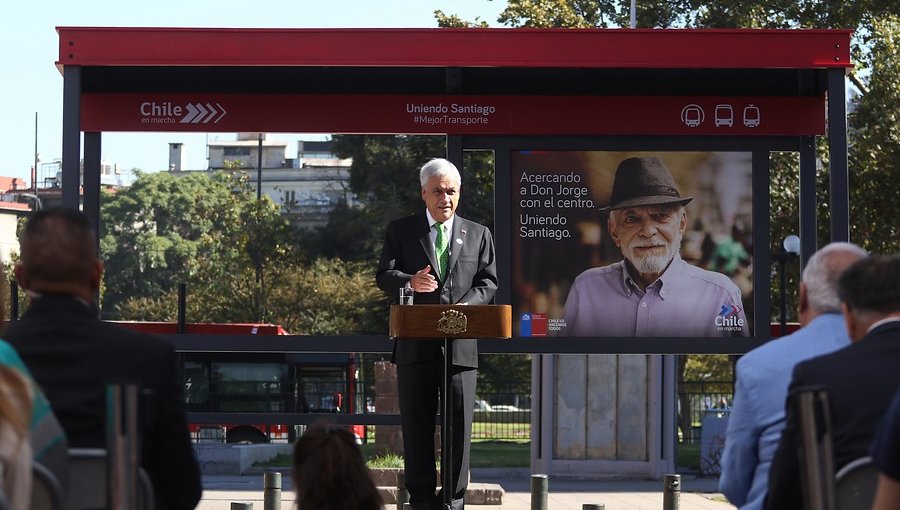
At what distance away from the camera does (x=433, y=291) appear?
8680 mm

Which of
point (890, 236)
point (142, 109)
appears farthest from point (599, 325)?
point (890, 236)

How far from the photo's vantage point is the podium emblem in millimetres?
7859

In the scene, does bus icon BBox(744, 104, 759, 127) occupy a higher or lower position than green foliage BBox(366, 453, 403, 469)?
higher

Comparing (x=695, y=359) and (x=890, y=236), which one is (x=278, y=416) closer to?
(x=890, y=236)

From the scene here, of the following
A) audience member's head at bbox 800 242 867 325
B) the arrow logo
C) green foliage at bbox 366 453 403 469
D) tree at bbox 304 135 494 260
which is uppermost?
tree at bbox 304 135 494 260

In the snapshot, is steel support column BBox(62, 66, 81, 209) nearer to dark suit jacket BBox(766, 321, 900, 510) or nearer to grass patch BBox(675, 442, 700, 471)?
dark suit jacket BBox(766, 321, 900, 510)

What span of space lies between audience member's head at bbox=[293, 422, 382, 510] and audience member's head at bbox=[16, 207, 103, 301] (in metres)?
0.83

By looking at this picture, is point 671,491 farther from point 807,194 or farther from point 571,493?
point 571,493

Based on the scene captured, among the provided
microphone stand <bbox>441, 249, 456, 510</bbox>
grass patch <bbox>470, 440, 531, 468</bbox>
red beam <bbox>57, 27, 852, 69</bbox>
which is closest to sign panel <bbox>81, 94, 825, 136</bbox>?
red beam <bbox>57, 27, 852, 69</bbox>

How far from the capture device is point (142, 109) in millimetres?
11516

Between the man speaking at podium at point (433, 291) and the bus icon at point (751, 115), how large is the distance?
11.7 feet

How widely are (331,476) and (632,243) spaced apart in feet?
24.7

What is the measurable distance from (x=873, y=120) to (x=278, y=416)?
19919mm

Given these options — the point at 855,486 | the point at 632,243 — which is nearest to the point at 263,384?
the point at 632,243
